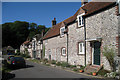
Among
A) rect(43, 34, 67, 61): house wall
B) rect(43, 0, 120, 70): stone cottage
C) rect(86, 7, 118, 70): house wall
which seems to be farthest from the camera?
rect(43, 34, 67, 61): house wall

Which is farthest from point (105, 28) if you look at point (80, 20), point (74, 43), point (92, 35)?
point (74, 43)

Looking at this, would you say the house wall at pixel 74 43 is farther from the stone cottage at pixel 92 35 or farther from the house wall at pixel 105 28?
the house wall at pixel 105 28

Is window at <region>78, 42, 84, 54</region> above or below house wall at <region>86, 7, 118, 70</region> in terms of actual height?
below

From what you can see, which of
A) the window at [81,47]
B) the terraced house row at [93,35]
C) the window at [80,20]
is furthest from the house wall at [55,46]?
the window at [80,20]

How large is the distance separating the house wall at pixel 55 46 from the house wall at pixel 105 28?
6832 millimetres

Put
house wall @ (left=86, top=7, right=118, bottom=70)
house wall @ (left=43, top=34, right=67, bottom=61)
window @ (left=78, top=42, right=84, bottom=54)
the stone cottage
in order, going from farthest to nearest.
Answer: house wall @ (left=43, top=34, right=67, bottom=61) < window @ (left=78, top=42, right=84, bottom=54) < the stone cottage < house wall @ (left=86, top=7, right=118, bottom=70)

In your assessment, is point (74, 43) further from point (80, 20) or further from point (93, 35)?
point (93, 35)

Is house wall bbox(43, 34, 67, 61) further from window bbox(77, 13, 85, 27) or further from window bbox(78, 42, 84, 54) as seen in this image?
window bbox(77, 13, 85, 27)

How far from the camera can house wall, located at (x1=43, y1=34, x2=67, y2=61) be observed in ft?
68.7

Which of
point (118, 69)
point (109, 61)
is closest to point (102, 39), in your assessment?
point (109, 61)

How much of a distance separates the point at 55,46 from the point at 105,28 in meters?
13.3

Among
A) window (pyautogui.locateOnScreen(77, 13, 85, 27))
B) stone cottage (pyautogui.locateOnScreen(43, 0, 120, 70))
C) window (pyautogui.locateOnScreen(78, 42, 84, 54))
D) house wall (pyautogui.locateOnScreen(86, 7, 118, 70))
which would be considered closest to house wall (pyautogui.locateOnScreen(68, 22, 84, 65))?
stone cottage (pyautogui.locateOnScreen(43, 0, 120, 70))

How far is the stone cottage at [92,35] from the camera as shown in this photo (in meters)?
11.5

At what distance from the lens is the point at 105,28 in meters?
12.2
